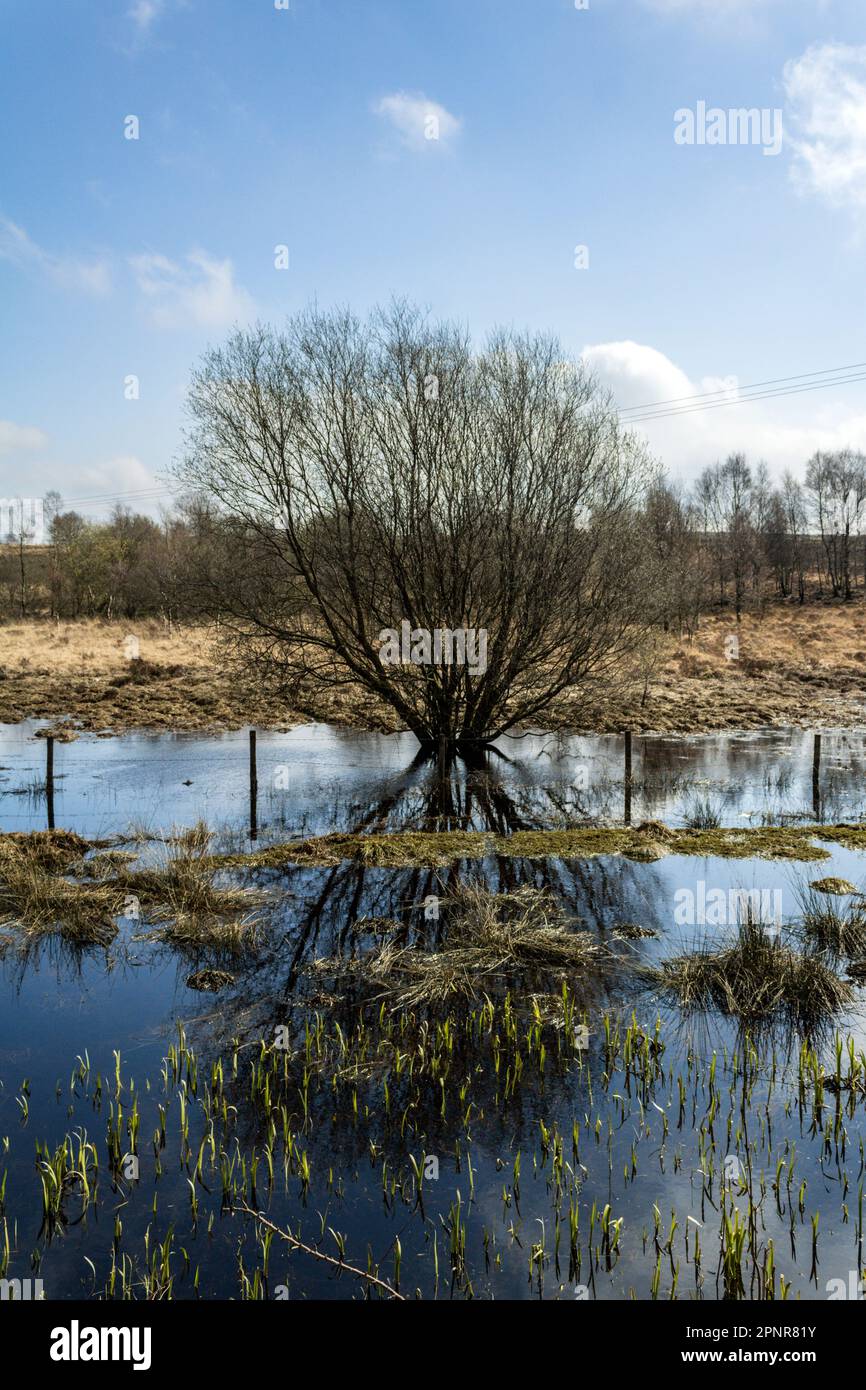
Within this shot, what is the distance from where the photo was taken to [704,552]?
74.6m

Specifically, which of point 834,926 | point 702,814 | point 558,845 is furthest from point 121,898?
point 702,814

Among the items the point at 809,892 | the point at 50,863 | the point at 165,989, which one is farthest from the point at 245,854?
the point at 809,892

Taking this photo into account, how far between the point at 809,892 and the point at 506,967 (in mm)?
4349

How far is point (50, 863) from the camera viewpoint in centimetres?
1338

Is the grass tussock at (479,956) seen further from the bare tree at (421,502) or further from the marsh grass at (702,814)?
the bare tree at (421,502)

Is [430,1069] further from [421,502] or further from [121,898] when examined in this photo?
[421,502]

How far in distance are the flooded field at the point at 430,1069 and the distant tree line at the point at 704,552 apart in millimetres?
34911

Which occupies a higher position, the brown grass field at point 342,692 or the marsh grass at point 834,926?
the brown grass field at point 342,692

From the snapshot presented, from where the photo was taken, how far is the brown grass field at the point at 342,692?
29719 millimetres

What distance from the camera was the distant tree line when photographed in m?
62.6

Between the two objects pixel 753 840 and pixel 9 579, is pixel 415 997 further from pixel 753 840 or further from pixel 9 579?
pixel 9 579

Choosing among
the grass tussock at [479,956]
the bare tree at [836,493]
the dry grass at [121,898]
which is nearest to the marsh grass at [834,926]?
the grass tussock at [479,956]

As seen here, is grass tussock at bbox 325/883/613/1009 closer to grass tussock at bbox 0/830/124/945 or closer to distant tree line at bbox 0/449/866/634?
grass tussock at bbox 0/830/124/945

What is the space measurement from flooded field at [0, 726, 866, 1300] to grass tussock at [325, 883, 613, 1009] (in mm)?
44
